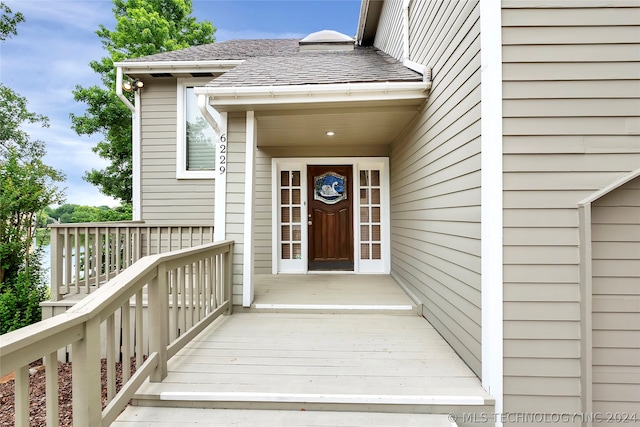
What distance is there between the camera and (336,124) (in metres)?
3.52

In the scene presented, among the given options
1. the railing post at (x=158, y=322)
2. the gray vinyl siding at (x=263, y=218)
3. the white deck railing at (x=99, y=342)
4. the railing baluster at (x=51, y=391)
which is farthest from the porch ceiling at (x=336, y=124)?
the railing baluster at (x=51, y=391)

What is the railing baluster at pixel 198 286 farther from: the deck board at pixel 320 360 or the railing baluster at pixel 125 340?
the railing baluster at pixel 125 340

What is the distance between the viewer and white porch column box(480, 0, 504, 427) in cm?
167

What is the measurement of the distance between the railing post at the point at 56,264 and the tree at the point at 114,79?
750 centimetres

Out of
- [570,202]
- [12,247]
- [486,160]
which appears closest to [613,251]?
[570,202]

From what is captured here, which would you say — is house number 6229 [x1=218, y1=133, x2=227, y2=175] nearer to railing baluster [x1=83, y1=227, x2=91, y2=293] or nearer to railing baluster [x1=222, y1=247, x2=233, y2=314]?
railing baluster [x1=222, y1=247, x2=233, y2=314]

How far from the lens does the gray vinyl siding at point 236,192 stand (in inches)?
121

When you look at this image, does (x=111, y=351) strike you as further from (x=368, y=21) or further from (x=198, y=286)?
(x=368, y=21)

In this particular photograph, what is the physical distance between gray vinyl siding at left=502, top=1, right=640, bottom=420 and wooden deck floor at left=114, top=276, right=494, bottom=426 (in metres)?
0.44

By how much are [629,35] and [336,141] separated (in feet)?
10.4

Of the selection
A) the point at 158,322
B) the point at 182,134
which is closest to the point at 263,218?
the point at 182,134

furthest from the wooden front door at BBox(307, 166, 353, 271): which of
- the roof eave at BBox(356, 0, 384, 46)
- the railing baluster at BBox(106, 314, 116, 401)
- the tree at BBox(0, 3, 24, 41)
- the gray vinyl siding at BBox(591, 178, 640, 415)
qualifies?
the tree at BBox(0, 3, 24, 41)

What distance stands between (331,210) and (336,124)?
173 cm

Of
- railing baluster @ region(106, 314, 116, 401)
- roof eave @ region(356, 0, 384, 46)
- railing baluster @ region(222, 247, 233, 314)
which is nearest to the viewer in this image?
railing baluster @ region(106, 314, 116, 401)
